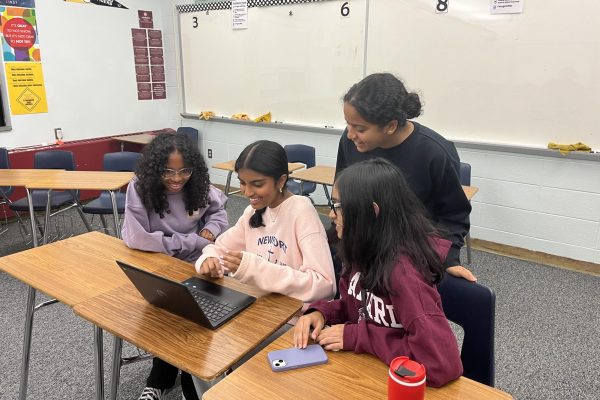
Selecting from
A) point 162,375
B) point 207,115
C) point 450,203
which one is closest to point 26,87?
point 207,115

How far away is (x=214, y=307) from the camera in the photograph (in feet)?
4.22

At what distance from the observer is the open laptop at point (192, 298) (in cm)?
113

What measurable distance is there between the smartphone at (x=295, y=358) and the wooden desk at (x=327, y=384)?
1cm

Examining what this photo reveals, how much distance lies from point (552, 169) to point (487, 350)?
2.62 metres

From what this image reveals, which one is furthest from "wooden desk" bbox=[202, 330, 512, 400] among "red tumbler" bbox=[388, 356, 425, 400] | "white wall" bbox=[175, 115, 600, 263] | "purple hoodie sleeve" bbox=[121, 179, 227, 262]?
"white wall" bbox=[175, 115, 600, 263]

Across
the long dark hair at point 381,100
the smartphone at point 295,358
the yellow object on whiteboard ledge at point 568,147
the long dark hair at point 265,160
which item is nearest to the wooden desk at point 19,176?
the long dark hair at point 265,160

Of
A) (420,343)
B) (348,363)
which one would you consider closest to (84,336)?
(348,363)

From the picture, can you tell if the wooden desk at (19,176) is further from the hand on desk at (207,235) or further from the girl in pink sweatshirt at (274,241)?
the girl in pink sweatshirt at (274,241)

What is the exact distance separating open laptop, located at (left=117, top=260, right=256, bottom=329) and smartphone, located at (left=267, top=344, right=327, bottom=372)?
22 cm

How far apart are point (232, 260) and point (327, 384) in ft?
1.75

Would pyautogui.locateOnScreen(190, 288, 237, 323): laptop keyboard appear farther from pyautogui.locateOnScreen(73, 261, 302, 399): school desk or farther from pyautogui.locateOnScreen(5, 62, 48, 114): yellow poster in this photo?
pyautogui.locateOnScreen(5, 62, 48, 114): yellow poster

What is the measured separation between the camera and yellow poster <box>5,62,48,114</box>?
13.8 ft

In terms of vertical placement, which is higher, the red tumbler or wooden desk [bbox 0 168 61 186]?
the red tumbler

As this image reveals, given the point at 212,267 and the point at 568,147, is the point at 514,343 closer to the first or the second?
the point at 568,147
